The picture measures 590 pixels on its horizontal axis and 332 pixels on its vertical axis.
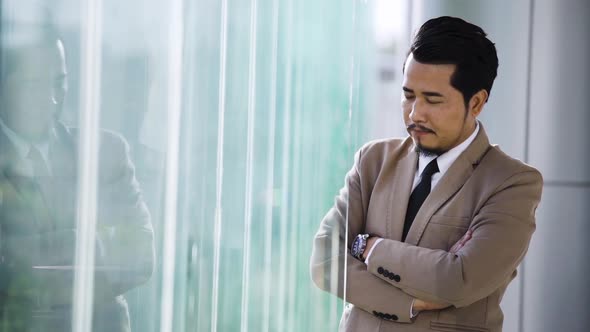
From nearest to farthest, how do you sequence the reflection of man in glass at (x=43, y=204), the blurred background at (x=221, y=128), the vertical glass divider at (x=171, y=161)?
the reflection of man in glass at (x=43, y=204)
the blurred background at (x=221, y=128)
the vertical glass divider at (x=171, y=161)

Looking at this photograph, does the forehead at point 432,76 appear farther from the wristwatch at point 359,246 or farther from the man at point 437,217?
the wristwatch at point 359,246

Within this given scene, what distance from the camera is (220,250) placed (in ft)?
5.89

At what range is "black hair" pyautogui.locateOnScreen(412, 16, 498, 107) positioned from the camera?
185 cm

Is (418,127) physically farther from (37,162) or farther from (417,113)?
(37,162)

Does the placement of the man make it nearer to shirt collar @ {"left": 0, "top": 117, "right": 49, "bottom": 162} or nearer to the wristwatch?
the wristwatch

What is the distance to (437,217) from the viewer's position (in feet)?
6.07

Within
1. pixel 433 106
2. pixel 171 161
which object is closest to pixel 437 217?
pixel 433 106

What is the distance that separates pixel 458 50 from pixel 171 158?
765 millimetres

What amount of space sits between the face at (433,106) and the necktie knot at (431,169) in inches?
1.5

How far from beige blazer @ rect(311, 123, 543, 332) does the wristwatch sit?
0.05 ft

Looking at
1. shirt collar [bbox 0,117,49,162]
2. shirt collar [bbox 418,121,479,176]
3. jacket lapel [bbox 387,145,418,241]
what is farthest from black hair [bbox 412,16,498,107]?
shirt collar [bbox 0,117,49,162]

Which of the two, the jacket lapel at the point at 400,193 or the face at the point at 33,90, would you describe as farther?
the jacket lapel at the point at 400,193

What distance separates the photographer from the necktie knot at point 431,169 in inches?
75.6

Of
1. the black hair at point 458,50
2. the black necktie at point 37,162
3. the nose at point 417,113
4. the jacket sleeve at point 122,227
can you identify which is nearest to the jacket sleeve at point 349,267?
the nose at point 417,113
